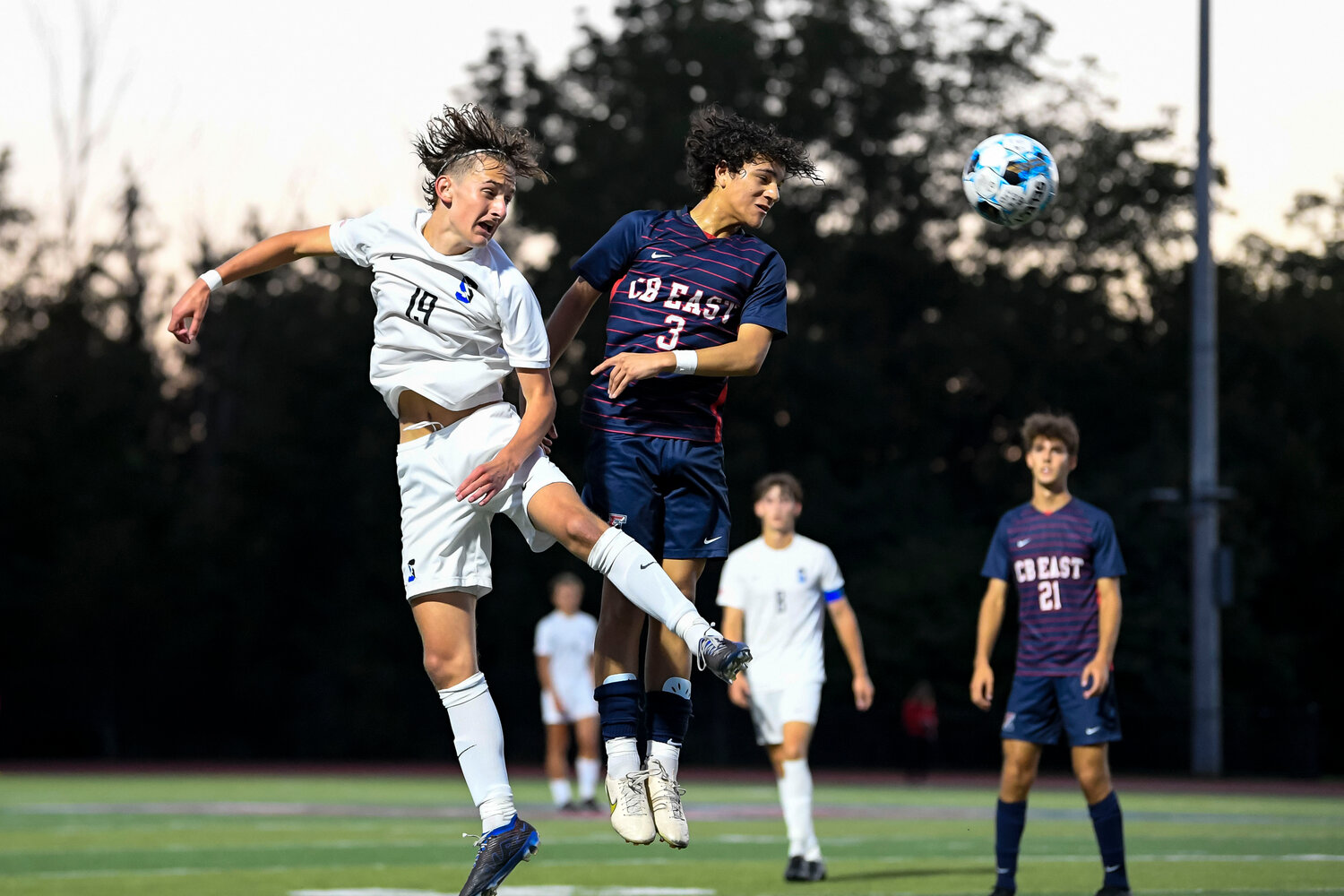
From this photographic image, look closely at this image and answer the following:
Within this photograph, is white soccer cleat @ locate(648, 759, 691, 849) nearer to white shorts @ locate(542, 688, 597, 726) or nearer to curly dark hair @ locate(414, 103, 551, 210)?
curly dark hair @ locate(414, 103, 551, 210)

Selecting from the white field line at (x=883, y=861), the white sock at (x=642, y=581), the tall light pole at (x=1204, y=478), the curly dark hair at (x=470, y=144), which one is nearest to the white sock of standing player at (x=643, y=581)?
the white sock at (x=642, y=581)

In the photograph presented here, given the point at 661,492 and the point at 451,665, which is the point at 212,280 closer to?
the point at 451,665

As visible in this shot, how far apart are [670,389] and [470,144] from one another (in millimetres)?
1217

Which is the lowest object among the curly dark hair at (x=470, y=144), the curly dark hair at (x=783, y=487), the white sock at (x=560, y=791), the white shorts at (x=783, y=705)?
the white sock at (x=560, y=791)

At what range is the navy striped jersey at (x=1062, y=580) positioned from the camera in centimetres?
964

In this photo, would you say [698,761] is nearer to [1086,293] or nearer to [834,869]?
[1086,293]

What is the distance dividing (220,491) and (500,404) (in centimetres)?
3479

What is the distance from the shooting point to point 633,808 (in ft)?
22.2

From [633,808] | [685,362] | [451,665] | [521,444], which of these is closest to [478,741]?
[451,665]

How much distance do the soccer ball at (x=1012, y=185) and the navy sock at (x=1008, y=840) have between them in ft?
10.9

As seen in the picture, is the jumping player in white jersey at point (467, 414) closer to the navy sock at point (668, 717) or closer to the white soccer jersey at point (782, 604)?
the navy sock at point (668, 717)

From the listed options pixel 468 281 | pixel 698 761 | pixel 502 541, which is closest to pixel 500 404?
pixel 468 281

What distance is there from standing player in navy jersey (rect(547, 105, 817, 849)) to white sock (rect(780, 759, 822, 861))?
4080 millimetres

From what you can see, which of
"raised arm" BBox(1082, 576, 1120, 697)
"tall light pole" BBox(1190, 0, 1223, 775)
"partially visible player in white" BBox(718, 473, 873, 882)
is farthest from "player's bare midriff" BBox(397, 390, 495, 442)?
"tall light pole" BBox(1190, 0, 1223, 775)
